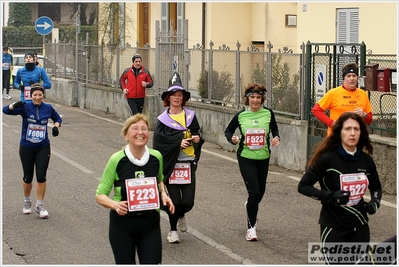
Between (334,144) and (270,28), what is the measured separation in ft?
71.9

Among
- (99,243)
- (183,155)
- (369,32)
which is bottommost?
(99,243)

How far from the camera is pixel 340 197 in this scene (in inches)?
253

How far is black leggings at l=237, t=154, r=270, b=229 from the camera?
376 inches

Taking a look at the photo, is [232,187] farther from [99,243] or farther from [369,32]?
[369,32]

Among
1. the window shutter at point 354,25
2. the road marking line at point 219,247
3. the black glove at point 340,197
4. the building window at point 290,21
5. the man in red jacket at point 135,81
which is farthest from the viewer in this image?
the building window at point 290,21

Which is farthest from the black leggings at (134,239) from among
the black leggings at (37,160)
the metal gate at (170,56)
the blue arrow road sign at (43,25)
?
the blue arrow road sign at (43,25)

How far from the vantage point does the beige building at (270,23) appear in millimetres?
20094

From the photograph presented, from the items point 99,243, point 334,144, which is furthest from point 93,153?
point 334,144

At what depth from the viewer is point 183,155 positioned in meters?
9.40

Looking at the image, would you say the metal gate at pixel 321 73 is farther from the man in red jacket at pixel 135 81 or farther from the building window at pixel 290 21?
the building window at pixel 290 21

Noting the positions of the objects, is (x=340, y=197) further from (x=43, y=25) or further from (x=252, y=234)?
(x=43, y=25)

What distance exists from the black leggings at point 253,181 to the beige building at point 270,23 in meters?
6.48

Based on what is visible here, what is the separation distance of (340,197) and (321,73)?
27.5 feet

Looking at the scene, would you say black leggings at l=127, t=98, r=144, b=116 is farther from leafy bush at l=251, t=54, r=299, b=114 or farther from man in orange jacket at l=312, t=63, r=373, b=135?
man in orange jacket at l=312, t=63, r=373, b=135
